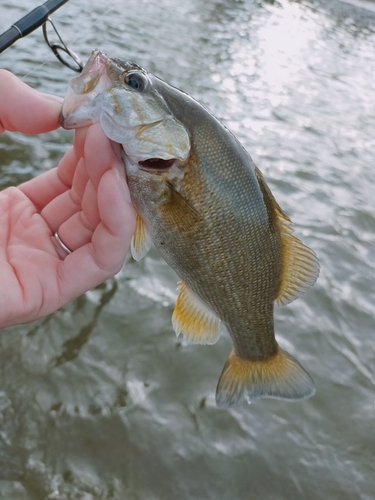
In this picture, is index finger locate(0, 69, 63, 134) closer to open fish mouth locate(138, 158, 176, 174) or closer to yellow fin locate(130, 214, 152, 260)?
open fish mouth locate(138, 158, 176, 174)

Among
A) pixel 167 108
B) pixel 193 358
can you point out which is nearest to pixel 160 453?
pixel 193 358

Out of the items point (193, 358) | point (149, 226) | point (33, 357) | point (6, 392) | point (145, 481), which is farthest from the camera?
Result: point (193, 358)

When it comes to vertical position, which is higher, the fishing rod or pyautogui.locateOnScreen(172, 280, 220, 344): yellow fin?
the fishing rod

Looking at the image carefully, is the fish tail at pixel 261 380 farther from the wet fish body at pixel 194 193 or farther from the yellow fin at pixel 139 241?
the yellow fin at pixel 139 241

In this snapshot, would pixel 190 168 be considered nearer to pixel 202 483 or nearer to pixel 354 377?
pixel 202 483

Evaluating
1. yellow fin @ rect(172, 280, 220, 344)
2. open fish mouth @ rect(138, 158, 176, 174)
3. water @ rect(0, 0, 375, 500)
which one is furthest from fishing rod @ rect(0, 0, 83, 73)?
water @ rect(0, 0, 375, 500)

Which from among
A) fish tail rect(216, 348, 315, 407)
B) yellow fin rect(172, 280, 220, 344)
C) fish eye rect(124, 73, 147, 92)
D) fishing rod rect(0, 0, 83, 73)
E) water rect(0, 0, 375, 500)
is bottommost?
water rect(0, 0, 375, 500)

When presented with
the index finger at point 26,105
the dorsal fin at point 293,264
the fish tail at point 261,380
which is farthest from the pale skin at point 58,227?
the fish tail at point 261,380
